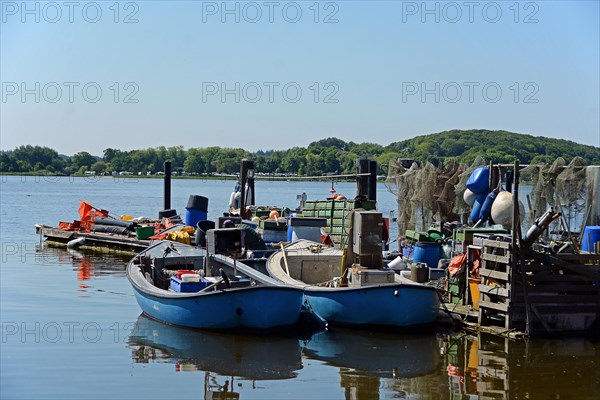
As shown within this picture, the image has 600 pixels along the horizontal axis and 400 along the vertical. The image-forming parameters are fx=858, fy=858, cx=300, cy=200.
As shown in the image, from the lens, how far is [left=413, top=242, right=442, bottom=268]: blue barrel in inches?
795

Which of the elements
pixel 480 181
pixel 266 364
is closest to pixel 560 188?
pixel 480 181

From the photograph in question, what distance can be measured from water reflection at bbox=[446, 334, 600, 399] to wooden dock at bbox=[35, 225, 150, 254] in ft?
63.0

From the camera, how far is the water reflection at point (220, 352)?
46.6 ft

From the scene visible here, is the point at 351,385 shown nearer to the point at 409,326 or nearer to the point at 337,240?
the point at 409,326

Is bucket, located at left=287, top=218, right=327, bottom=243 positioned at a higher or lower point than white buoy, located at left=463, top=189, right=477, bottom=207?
lower

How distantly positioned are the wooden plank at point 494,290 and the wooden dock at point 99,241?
1857cm

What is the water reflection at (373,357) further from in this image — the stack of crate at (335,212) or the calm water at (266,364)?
the stack of crate at (335,212)

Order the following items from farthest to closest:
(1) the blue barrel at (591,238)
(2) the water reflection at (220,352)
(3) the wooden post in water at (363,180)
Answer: (3) the wooden post in water at (363,180) < (1) the blue barrel at (591,238) < (2) the water reflection at (220,352)

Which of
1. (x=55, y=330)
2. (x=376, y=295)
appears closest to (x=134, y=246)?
(x=55, y=330)

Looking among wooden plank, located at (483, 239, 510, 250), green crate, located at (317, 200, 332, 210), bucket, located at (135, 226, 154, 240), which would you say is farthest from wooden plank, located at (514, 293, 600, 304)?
bucket, located at (135, 226, 154, 240)

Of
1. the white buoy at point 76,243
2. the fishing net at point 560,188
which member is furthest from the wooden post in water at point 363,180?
the white buoy at point 76,243

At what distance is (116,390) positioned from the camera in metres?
12.9

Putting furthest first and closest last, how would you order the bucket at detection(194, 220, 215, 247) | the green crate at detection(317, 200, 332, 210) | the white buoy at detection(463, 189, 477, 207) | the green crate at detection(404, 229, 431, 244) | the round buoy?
1. the green crate at detection(317, 200, 332, 210)
2. the bucket at detection(194, 220, 215, 247)
3. the white buoy at detection(463, 189, 477, 207)
4. the green crate at detection(404, 229, 431, 244)
5. the round buoy

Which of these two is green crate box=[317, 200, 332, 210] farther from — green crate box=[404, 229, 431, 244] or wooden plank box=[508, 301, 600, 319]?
wooden plank box=[508, 301, 600, 319]
